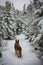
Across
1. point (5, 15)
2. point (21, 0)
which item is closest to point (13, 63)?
point (21, 0)

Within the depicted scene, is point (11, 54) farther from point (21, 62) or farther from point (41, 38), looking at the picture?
point (41, 38)

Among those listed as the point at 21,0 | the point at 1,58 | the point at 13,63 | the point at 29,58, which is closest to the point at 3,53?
the point at 1,58

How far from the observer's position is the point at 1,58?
4180mm

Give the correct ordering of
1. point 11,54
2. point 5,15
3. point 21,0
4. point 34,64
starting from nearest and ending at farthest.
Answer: point 34,64, point 11,54, point 21,0, point 5,15

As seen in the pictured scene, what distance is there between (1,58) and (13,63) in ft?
1.60

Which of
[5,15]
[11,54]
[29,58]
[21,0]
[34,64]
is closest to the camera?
[34,64]

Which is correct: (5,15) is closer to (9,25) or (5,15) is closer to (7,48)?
(9,25)

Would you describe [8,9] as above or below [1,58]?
above

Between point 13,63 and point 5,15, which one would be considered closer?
point 13,63

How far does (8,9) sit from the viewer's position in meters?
8.70

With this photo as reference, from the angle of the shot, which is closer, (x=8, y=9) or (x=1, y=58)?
(x=1, y=58)

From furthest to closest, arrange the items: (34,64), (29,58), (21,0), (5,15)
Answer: (5,15) < (21,0) < (29,58) < (34,64)

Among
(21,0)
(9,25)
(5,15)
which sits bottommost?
(9,25)

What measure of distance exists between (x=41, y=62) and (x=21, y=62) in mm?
Result: 607
